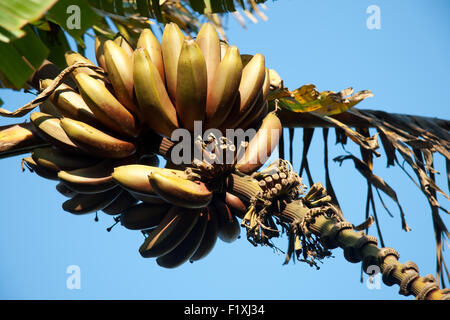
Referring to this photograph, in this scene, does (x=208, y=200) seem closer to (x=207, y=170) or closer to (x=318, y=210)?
(x=207, y=170)

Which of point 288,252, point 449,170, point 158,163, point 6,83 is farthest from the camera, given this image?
point 6,83

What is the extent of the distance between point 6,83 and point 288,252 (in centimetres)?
143

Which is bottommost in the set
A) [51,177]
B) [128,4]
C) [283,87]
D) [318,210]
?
[318,210]

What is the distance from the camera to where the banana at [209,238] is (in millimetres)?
1391

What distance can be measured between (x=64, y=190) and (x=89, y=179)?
0.73 feet

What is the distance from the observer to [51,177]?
1.42 meters

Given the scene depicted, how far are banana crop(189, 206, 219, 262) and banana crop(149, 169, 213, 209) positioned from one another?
0.16 metres

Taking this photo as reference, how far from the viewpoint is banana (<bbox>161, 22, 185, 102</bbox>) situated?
135cm

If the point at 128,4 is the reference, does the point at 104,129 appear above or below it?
below

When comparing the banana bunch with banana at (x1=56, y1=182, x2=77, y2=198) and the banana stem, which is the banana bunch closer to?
banana at (x1=56, y1=182, x2=77, y2=198)

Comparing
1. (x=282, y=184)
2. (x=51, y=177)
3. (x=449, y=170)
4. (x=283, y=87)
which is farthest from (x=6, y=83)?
(x=449, y=170)

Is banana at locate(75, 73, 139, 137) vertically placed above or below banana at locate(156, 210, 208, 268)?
above

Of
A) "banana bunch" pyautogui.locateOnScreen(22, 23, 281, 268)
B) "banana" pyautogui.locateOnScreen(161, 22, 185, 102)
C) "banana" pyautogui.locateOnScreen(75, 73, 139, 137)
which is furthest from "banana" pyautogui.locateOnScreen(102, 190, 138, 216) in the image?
"banana" pyautogui.locateOnScreen(161, 22, 185, 102)

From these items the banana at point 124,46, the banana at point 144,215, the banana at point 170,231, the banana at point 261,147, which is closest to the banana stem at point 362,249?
the banana at point 261,147
